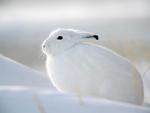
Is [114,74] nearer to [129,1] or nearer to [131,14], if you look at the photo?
[131,14]

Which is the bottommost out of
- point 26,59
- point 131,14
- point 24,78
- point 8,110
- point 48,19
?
point 8,110

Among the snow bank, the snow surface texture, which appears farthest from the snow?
the snow bank

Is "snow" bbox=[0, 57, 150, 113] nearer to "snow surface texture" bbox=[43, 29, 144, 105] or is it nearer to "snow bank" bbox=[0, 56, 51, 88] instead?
"snow surface texture" bbox=[43, 29, 144, 105]

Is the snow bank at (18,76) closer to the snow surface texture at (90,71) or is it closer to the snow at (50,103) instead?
the snow surface texture at (90,71)

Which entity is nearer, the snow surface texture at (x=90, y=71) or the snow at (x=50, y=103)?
the snow at (x=50, y=103)

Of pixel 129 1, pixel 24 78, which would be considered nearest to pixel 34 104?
pixel 24 78

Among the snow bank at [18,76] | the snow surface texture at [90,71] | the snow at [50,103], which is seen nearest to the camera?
the snow at [50,103]

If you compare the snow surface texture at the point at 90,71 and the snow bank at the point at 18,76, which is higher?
the snow bank at the point at 18,76

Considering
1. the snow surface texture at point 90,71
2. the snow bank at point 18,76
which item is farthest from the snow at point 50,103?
the snow bank at point 18,76

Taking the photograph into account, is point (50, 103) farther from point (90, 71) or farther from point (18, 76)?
point (18, 76)
